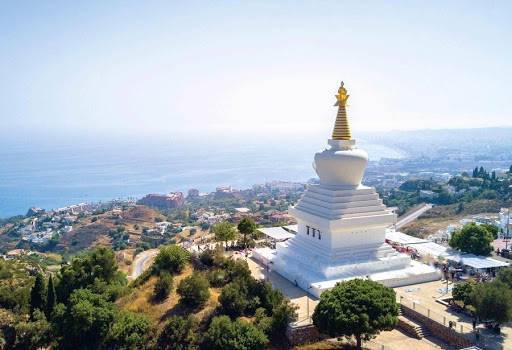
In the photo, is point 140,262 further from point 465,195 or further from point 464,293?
point 465,195

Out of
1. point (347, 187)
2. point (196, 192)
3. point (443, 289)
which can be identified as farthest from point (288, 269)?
point (196, 192)

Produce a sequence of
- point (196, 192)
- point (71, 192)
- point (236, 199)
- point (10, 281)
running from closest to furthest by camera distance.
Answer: point (10, 281)
point (236, 199)
point (196, 192)
point (71, 192)

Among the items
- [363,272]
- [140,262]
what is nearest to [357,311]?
[363,272]

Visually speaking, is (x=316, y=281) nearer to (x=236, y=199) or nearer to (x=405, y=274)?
(x=405, y=274)

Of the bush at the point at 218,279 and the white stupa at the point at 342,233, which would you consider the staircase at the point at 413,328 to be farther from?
the bush at the point at 218,279

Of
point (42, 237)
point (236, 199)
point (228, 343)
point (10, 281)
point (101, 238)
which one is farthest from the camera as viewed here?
point (236, 199)

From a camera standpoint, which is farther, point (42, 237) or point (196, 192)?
point (196, 192)

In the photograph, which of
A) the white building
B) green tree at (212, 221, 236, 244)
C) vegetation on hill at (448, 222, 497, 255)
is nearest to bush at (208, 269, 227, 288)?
green tree at (212, 221, 236, 244)
